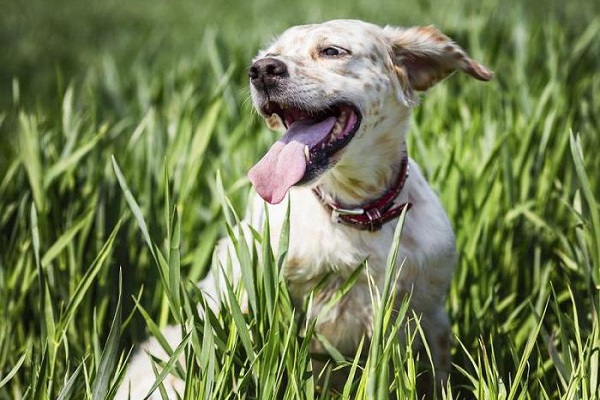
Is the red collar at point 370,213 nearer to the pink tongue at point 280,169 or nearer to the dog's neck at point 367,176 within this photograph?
the dog's neck at point 367,176

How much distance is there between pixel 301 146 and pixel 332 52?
1.04 feet

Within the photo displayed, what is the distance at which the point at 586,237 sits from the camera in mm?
2545

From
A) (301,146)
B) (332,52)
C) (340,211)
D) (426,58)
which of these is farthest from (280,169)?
(426,58)

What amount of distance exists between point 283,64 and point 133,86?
2.40 metres

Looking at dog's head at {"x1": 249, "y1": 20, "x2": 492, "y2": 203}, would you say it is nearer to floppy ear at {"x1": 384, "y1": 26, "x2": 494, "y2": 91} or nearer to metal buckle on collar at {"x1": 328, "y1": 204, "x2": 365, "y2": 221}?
floppy ear at {"x1": 384, "y1": 26, "x2": 494, "y2": 91}

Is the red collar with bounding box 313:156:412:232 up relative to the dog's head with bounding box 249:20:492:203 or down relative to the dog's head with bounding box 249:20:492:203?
down

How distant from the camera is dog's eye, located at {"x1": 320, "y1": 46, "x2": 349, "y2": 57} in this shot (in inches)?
98.2

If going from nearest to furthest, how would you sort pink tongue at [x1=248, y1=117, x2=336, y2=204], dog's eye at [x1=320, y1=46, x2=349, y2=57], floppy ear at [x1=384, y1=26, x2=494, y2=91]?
pink tongue at [x1=248, y1=117, x2=336, y2=204] < dog's eye at [x1=320, y1=46, x2=349, y2=57] < floppy ear at [x1=384, y1=26, x2=494, y2=91]

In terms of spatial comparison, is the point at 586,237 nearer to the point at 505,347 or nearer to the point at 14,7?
the point at 505,347

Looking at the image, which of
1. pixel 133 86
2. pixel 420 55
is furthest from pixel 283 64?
pixel 133 86

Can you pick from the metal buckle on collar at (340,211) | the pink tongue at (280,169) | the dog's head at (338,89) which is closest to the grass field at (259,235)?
the pink tongue at (280,169)

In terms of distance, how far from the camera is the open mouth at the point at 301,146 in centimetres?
228

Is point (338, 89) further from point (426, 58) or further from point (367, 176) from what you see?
point (426, 58)

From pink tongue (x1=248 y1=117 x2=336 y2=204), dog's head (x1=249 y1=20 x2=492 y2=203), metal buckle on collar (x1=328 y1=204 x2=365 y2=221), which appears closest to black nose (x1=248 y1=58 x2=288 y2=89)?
dog's head (x1=249 y1=20 x2=492 y2=203)
